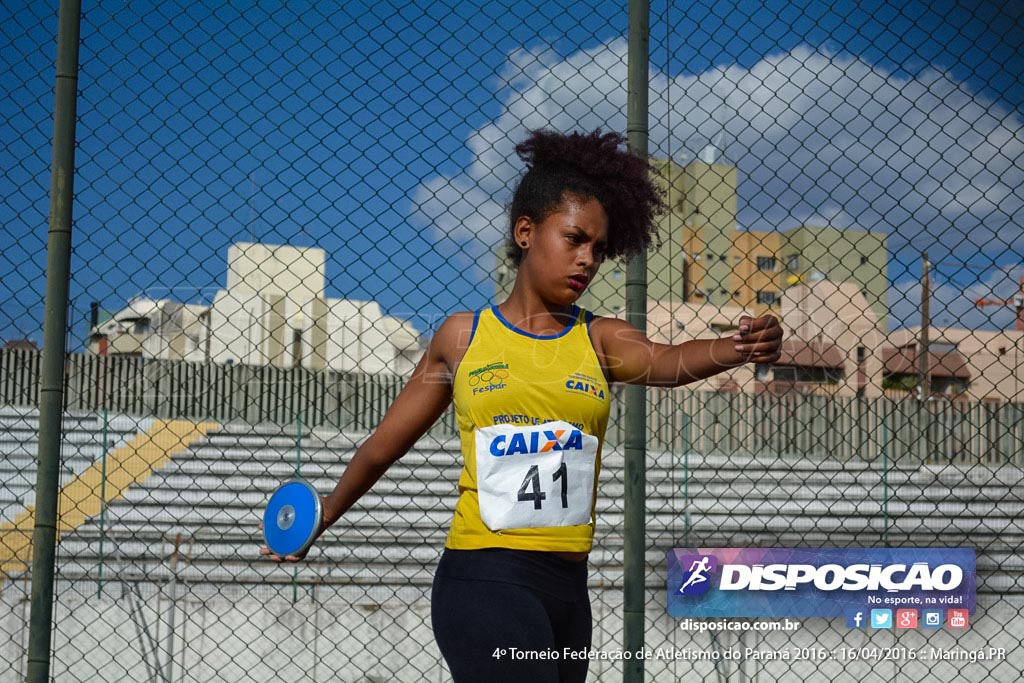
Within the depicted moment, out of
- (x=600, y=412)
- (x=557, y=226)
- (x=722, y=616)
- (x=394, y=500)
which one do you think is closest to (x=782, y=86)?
(x=557, y=226)

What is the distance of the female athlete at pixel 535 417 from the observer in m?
2.02

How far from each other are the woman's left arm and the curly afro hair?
33 cm

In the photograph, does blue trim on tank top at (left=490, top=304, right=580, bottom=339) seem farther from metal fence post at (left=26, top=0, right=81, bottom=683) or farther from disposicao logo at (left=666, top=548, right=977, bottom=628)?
disposicao logo at (left=666, top=548, right=977, bottom=628)

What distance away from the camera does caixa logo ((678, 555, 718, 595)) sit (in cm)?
852

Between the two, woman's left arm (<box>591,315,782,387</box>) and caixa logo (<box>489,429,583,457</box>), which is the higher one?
woman's left arm (<box>591,315,782,387</box>)

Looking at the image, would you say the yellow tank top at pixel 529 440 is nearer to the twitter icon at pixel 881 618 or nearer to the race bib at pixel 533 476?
the race bib at pixel 533 476

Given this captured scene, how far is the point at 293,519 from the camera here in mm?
2393

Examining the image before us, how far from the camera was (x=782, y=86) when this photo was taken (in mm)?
3674

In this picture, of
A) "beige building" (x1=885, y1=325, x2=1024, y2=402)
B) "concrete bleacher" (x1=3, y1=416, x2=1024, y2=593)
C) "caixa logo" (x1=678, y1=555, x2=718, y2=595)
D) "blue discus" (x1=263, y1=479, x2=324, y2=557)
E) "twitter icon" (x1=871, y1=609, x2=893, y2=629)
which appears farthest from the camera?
"concrete bleacher" (x1=3, y1=416, x2=1024, y2=593)

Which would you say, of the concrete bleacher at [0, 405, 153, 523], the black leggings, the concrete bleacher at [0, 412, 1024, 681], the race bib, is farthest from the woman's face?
the concrete bleacher at [0, 412, 1024, 681]

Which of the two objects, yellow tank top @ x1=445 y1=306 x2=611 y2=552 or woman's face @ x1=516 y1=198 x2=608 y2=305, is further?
woman's face @ x1=516 y1=198 x2=608 y2=305

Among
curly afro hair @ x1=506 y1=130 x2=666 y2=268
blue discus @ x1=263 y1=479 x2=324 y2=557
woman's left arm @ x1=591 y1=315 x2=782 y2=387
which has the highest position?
curly afro hair @ x1=506 y1=130 x2=666 y2=268

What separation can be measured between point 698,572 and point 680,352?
683 cm

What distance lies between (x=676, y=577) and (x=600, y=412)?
710 cm
